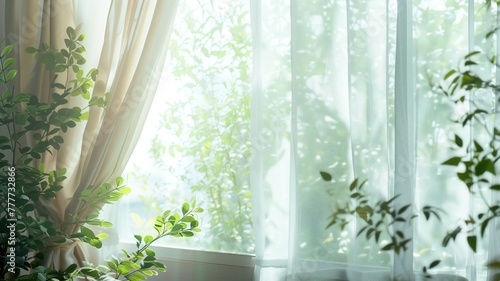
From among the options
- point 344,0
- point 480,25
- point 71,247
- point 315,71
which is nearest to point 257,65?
point 315,71

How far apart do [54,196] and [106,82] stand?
1.20 feet

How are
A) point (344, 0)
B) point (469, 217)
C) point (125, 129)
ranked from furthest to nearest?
point (125, 129), point (344, 0), point (469, 217)

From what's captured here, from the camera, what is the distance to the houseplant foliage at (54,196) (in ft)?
5.22

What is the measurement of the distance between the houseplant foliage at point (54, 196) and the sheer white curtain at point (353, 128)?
29 centimetres

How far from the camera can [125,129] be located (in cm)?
172

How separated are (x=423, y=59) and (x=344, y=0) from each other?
0.25 meters

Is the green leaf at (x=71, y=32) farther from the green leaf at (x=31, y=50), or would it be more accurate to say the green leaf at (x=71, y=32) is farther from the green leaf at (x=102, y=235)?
the green leaf at (x=102, y=235)

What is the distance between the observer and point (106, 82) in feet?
5.79

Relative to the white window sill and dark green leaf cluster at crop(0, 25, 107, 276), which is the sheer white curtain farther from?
dark green leaf cluster at crop(0, 25, 107, 276)

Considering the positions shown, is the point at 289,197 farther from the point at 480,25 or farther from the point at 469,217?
the point at 480,25

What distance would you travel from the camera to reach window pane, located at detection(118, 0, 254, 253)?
1774 millimetres

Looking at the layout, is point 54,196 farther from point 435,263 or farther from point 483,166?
point 483,166

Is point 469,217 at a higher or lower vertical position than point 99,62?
lower

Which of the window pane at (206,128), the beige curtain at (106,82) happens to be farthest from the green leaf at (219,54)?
the beige curtain at (106,82)
